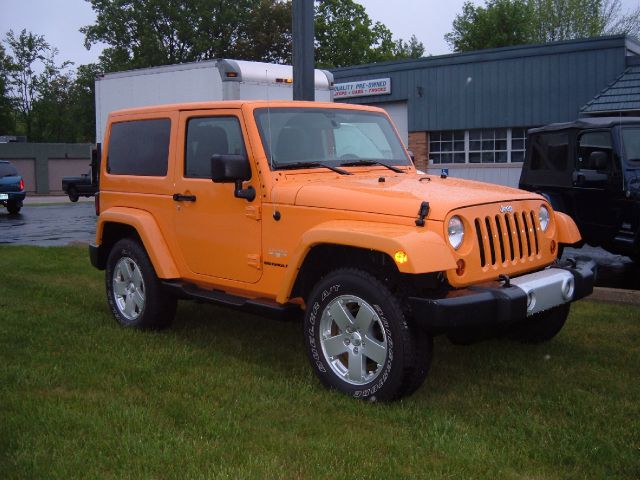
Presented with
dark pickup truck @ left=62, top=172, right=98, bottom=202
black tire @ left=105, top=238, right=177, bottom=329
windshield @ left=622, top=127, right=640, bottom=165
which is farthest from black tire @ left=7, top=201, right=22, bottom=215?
windshield @ left=622, top=127, right=640, bottom=165

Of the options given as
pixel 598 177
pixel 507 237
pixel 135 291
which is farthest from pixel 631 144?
pixel 135 291

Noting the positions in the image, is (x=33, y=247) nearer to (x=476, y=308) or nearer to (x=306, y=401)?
(x=306, y=401)

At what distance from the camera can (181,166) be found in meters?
6.23

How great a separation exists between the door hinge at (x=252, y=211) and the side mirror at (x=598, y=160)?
4.82 meters

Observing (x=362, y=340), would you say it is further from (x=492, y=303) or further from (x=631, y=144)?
(x=631, y=144)

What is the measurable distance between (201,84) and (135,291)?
7456 millimetres

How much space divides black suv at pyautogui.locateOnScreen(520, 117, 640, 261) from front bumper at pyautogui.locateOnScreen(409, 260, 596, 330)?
164 inches

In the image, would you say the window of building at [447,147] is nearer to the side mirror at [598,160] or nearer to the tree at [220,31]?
the side mirror at [598,160]

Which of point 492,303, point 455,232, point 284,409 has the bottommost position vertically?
point 284,409

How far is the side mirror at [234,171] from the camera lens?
5.30m

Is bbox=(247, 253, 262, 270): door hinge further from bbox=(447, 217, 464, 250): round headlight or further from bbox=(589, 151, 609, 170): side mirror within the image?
bbox=(589, 151, 609, 170): side mirror

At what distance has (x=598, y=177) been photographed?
8945 millimetres

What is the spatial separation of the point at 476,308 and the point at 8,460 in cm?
261

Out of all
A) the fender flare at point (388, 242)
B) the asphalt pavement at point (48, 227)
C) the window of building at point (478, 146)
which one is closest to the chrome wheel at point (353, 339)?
the fender flare at point (388, 242)
